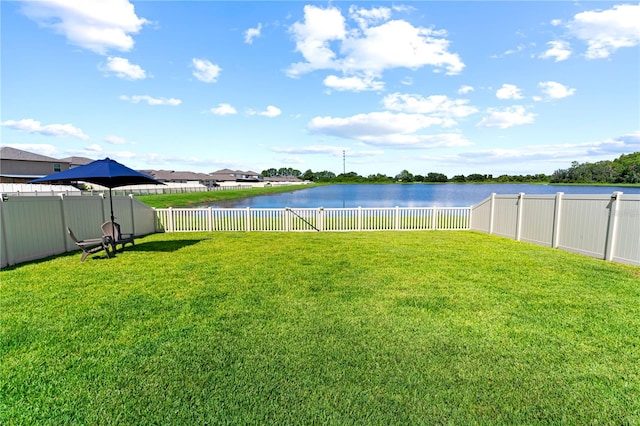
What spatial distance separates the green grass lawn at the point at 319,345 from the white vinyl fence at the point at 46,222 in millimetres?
918

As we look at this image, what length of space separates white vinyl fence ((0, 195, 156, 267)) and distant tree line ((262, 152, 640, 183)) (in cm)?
7573

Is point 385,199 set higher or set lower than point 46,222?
lower

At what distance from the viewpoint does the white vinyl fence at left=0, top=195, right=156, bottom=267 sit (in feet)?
20.8

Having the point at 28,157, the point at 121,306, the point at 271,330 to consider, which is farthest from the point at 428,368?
the point at 28,157

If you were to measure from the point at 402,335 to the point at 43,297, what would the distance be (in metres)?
5.04

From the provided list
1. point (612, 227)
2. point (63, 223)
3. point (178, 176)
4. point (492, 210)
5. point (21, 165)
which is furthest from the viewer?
point (178, 176)

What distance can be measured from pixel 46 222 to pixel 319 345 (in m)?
7.84

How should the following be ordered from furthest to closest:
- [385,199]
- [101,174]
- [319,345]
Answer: [385,199]
[101,174]
[319,345]

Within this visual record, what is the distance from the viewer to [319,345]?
3.09 metres

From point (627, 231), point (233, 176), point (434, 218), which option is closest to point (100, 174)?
point (434, 218)

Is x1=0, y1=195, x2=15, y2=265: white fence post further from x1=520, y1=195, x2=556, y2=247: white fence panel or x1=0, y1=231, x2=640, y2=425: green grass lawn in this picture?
x1=520, y1=195, x2=556, y2=247: white fence panel

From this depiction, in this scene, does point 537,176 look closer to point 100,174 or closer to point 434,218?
point 434,218

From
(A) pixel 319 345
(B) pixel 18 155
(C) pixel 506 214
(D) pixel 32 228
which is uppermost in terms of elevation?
(B) pixel 18 155

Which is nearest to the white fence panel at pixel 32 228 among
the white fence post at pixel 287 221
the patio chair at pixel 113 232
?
the patio chair at pixel 113 232
